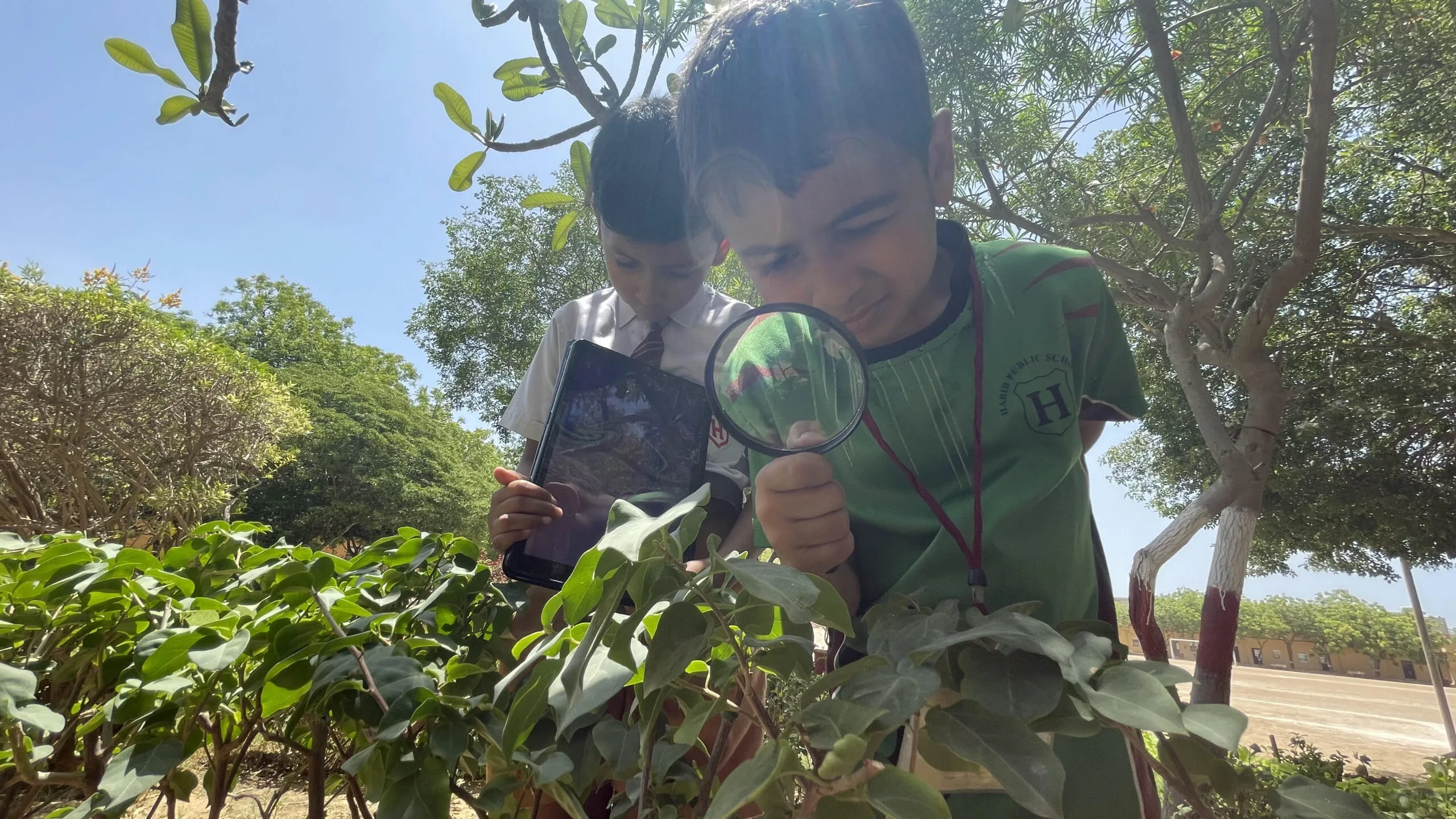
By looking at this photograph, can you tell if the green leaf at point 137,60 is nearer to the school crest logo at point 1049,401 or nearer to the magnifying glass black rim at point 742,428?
the magnifying glass black rim at point 742,428

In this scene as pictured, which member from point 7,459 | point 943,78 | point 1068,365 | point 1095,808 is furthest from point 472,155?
point 7,459

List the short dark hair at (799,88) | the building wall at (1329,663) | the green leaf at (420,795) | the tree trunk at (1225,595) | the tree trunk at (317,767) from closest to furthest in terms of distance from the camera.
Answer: the green leaf at (420,795) → the tree trunk at (317,767) → the short dark hair at (799,88) → the tree trunk at (1225,595) → the building wall at (1329,663)

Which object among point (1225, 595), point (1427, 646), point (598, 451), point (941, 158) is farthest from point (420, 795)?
point (1427, 646)

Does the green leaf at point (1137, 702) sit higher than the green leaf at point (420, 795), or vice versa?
the green leaf at point (1137, 702)

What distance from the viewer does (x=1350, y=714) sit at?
6.07 m

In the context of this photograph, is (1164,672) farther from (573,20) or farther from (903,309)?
(573,20)

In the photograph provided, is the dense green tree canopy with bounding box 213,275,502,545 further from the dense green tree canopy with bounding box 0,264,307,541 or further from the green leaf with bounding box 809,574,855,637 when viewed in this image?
the green leaf with bounding box 809,574,855,637

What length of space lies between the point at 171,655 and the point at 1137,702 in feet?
1.42

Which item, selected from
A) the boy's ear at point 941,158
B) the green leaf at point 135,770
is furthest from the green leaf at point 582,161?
the green leaf at point 135,770

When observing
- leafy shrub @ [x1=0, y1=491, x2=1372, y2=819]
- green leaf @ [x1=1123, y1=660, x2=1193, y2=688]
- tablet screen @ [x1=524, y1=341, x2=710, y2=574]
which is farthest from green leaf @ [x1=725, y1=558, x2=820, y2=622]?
tablet screen @ [x1=524, y1=341, x2=710, y2=574]

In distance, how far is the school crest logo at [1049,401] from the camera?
55cm

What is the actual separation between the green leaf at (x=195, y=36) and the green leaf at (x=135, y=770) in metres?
0.60

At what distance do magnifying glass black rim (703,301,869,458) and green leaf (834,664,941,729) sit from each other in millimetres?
241

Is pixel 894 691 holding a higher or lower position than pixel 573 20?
lower
